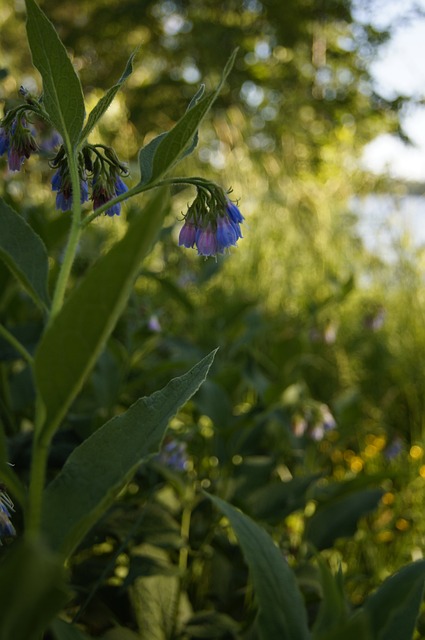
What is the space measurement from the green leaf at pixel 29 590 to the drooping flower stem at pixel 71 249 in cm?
31

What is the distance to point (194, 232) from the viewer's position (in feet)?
2.93

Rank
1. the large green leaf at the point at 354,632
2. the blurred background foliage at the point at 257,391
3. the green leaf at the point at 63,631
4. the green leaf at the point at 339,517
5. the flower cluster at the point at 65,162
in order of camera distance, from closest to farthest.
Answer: the large green leaf at the point at 354,632 → the green leaf at the point at 63,631 → the flower cluster at the point at 65,162 → the blurred background foliage at the point at 257,391 → the green leaf at the point at 339,517

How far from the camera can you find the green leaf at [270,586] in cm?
65

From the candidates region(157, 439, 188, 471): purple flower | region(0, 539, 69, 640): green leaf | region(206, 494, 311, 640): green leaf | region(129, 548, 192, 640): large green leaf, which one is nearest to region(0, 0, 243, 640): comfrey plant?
region(0, 539, 69, 640): green leaf

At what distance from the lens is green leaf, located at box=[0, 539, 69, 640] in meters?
0.36

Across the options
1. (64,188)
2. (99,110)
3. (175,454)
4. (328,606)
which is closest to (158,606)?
(175,454)

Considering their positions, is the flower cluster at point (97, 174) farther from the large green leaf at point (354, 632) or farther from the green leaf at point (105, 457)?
the large green leaf at point (354, 632)

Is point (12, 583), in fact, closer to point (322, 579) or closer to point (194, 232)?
point (322, 579)

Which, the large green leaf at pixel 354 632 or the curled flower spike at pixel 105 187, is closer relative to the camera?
the large green leaf at pixel 354 632

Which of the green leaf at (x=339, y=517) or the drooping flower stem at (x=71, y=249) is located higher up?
the drooping flower stem at (x=71, y=249)

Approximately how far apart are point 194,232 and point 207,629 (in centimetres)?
65

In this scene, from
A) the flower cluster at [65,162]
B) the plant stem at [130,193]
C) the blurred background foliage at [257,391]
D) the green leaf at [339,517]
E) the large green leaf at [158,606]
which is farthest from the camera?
the green leaf at [339,517]

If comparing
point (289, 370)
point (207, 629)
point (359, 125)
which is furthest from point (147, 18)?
point (207, 629)

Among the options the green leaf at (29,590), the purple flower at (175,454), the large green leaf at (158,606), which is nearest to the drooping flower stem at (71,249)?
the green leaf at (29,590)
